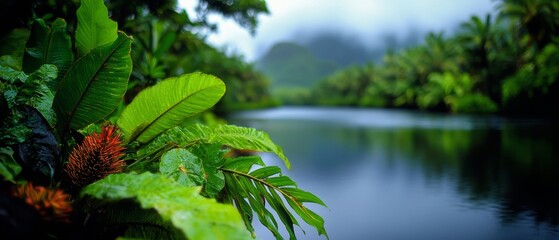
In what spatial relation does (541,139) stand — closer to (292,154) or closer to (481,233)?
(292,154)

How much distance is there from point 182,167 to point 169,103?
11.2 inches

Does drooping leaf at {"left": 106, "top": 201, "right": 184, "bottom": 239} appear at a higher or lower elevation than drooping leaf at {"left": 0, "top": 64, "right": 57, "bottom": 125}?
lower

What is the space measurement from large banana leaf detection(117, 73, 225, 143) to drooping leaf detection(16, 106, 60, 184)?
31 centimetres

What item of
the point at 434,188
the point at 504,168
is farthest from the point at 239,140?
the point at 504,168

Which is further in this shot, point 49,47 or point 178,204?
point 49,47

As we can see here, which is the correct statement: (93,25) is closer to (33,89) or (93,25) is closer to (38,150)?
(33,89)

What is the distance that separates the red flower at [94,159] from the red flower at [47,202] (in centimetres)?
29

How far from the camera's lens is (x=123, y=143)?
69.6 inches

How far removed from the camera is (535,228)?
140 inches

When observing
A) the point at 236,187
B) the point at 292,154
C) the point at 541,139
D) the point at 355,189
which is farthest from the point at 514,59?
the point at 236,187

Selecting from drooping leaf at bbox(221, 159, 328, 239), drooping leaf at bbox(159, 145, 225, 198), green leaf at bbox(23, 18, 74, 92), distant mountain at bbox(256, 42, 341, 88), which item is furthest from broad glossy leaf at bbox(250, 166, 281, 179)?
distant mountain at bbox(256, 42, 341, 88)

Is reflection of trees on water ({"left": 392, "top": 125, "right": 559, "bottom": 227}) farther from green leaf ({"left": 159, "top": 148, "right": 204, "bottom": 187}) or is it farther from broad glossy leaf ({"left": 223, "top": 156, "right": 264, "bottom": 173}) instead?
green leaf ({"left": 159, "top": 148, "right": 204, "bottom": 187})

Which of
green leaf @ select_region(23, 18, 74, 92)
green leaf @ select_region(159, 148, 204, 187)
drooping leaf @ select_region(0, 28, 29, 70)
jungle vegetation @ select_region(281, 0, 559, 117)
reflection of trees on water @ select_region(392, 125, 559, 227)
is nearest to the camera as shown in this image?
green leaf @ select_region(159, 148, 204, 187)

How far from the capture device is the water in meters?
3.63
